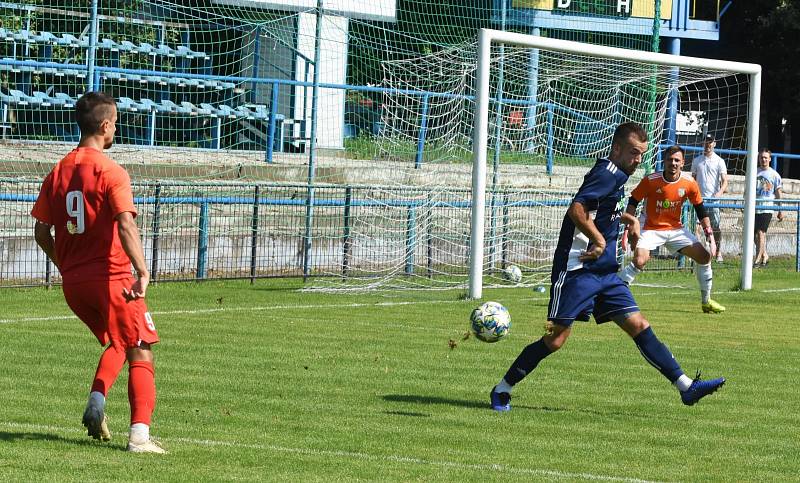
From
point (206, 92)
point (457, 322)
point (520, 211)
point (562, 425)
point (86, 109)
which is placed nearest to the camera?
point (86, 109)

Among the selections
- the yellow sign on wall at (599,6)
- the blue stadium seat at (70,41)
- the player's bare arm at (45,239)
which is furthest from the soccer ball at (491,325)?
the yellow sign on wall at (599,6)

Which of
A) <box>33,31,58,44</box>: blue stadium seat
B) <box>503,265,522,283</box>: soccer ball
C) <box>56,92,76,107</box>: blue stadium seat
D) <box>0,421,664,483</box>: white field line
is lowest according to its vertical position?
<box>0,421,664,483</box>: white field line

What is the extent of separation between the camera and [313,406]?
9242 mm

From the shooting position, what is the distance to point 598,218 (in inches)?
371

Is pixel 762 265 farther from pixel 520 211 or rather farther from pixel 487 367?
pixel 487 367

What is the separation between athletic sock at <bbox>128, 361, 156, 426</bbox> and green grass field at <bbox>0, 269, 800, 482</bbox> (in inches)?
8.9

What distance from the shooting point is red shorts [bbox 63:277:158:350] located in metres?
7.25

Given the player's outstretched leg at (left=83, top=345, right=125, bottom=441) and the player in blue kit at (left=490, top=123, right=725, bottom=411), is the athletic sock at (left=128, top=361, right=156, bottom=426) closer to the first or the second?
the player's outstretched leg at (left=83, top=345, right=125, bottom=441)

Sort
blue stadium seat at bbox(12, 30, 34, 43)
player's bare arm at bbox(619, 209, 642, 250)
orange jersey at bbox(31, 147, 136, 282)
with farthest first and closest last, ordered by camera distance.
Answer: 1. blue stadium seat at bbox(12, 30, 34, 43)
2. player's bare arm at bbox(619, 209, 642, 250)
3. orange jersey at bbox(31, 147, 136, 282)

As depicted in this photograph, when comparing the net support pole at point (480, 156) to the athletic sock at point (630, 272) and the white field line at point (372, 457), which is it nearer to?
the athletic sock at point (630, 272)

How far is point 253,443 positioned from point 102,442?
0.85 meters

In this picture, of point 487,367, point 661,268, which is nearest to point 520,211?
point 661,268

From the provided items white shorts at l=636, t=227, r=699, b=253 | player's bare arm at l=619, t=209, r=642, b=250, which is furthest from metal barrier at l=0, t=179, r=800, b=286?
player's bare arm at l=619, t=209, r=642, b=250

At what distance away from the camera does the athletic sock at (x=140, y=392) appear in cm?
725
